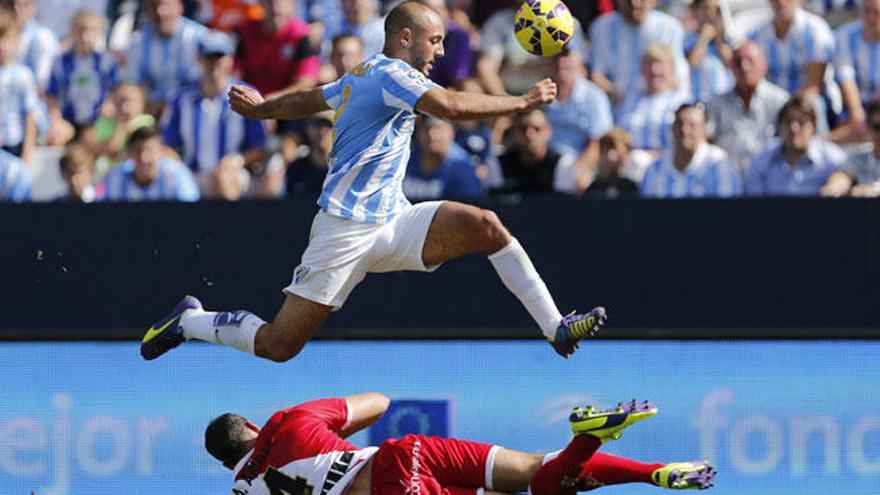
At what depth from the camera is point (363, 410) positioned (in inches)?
361

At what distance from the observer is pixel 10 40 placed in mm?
13445

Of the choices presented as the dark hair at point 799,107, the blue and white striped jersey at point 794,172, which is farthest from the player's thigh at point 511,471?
the dark hair at point 799,107

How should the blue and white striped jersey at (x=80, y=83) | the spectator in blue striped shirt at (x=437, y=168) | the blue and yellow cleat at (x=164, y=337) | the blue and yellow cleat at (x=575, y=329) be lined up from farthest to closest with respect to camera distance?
the blue and white striped jersey at (x=80, y=83), the spectator in blue striped shirt at (x=437, y=168), the blue and yellow cleat at (x=164, y=337), the blue and yellow cleat at (x=575, y=329)

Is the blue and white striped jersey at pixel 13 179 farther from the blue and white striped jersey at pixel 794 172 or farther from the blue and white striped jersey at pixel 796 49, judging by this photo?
the blue and white striped jersey at pixel 796 49

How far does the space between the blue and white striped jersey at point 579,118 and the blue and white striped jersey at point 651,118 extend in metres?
0.17

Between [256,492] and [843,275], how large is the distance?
369 centimetres

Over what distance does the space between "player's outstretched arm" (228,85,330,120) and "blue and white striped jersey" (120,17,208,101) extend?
174 inches

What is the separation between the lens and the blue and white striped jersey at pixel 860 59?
40.3 feet

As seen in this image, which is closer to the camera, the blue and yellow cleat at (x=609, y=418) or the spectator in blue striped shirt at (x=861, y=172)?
the blue and yellow cleat at (x=609, y=418)

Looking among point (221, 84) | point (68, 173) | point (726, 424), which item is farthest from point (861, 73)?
point (68, 173)

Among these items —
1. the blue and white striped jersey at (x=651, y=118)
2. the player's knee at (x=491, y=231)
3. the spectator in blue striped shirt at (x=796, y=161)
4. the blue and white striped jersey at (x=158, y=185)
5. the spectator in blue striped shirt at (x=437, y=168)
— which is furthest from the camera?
the blue and white striped jersey at (x=651, y=118)

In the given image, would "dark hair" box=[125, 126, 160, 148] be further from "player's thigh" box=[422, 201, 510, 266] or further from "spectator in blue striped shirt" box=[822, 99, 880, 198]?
"spectator in blue striped shirt" box=[822, 99, 880, 198]

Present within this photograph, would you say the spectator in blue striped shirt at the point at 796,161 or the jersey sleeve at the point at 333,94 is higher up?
the jersey sleeve at the point at 333,94

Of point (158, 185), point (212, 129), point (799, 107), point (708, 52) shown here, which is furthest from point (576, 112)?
point (158, 185)
